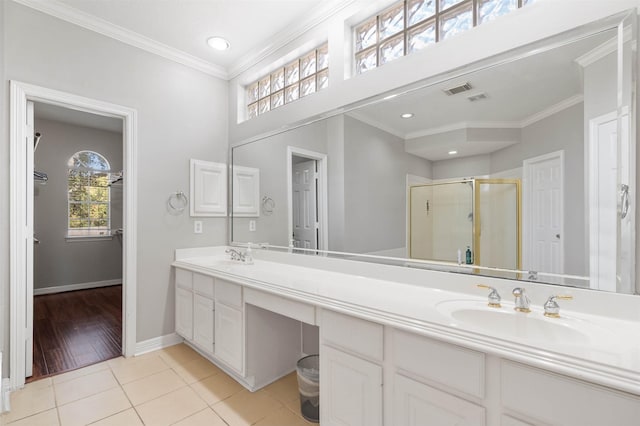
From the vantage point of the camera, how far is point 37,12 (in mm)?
2191

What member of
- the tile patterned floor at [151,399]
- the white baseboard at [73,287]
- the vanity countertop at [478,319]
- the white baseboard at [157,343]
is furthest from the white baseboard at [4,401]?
the white baseboard at [73,287]

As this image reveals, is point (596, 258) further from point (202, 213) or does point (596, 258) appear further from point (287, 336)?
point (202, 213)

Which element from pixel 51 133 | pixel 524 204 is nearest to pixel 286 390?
pixel 524 204

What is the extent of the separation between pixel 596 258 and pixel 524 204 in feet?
1.08

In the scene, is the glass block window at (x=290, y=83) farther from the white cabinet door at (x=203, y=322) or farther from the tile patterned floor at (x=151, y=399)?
the tile patterned floor at (x=151, y=399)

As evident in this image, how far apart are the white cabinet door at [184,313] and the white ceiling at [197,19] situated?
7.10ft

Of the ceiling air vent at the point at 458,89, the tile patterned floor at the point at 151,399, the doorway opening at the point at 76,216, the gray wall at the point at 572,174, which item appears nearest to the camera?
the gray wall at the point at 572,174

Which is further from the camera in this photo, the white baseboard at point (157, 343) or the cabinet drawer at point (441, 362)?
the white baseboard at point (157, 343)

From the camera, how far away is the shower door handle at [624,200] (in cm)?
116

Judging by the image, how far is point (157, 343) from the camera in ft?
9.04

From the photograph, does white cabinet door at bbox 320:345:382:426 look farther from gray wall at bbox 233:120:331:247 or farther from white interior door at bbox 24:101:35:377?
white interior door at bbox 24:101:35:377

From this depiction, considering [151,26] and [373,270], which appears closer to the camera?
[373,270]

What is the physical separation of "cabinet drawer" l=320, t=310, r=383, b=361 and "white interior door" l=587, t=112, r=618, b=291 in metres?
0.90

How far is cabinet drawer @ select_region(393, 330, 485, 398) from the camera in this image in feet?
3.37
